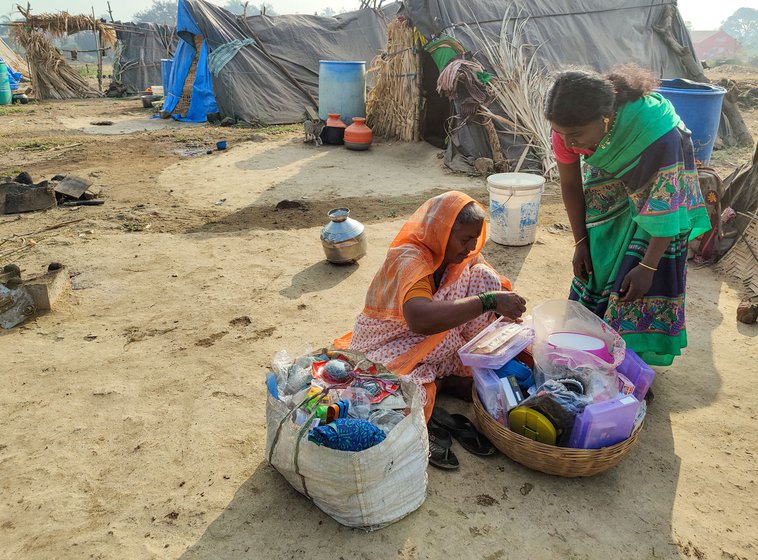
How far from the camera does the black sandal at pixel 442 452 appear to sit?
7.18ft

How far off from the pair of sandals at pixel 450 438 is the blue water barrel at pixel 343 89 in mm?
7842

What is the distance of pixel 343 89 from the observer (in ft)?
30.7

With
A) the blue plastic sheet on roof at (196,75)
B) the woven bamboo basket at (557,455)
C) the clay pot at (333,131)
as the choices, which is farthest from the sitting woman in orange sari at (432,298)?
the blue plastic sheet on roof at (196,75)

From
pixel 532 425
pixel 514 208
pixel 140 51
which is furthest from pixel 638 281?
pixel 140 51

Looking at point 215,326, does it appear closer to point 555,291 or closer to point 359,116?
point 555,291

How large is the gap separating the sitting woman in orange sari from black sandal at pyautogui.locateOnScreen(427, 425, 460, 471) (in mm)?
13

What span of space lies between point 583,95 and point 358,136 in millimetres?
6765

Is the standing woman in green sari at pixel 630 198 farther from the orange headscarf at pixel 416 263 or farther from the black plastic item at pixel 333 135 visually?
the black plastic item at pixel 333 135

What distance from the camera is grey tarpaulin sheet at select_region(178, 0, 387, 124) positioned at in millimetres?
11359

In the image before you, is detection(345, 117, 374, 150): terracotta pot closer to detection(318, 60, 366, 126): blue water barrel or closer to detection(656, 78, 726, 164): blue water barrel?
detection(318, 60, 366, 126): blue water barrel

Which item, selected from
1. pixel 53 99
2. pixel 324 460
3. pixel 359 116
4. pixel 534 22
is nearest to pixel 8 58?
pixel 53 99

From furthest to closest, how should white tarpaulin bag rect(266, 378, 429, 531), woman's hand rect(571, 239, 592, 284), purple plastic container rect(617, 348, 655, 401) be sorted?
1. woman's hand rect(571, 239, 592, 284)
2. purple plastic container rect(617, 348, 655, 401)
3. white tarpaulin bag rect(266, 378, 429, 531)

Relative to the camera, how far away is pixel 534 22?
808 cm

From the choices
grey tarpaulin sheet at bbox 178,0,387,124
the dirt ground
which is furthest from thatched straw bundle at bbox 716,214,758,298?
grey tarpaulin sheet at bbox 178,0,387,124
